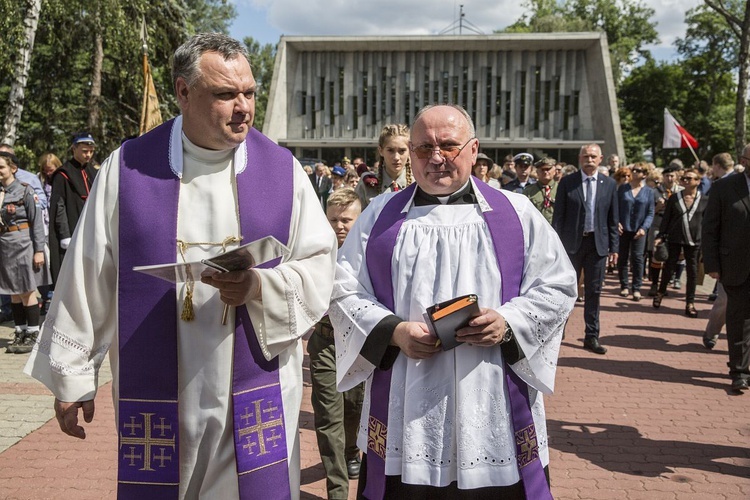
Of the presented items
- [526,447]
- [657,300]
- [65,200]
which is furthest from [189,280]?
[657,300]

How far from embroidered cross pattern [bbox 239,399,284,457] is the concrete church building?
118 feet

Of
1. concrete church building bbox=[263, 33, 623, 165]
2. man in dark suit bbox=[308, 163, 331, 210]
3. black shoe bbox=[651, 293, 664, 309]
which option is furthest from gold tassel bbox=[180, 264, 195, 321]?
concrete church building bbox=[263, 33, 623, 165]

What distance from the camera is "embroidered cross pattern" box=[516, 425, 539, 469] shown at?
2.64m

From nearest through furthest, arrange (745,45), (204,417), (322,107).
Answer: (204,417) < (745,45) < (322,107)

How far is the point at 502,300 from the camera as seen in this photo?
8.86 feet

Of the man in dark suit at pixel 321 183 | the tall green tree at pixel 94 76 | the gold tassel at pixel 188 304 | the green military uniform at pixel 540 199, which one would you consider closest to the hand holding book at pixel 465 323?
the gold tassel at pixel 188 304

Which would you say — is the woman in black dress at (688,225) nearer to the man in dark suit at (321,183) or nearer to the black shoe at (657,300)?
the black shoe at (657,300)

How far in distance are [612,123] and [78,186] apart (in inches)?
1203

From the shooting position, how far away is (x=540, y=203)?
8539 mm

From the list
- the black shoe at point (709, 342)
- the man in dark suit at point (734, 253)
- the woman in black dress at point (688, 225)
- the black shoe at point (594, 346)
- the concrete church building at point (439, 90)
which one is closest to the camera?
the man in dark suit at point (734, 253)

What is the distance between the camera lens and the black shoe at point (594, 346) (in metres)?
8.05

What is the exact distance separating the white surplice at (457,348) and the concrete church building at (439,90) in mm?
35806

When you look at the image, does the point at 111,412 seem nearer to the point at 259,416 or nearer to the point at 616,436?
the point at 259,416

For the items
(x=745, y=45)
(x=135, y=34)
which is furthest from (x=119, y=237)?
(x=745, y=45)
